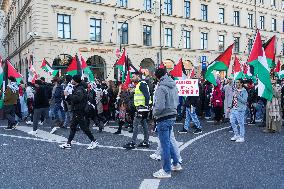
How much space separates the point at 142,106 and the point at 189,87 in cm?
390

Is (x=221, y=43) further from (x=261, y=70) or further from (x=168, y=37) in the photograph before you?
(x=261, y=70)

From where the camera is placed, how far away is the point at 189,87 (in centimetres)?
1211

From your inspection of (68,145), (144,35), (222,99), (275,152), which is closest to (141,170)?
(68,145)

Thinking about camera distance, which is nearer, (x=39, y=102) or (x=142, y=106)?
(x=142, y=106)

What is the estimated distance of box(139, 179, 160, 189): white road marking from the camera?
5750mm

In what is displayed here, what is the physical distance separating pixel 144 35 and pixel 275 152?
28.3 metres

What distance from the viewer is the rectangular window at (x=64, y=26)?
3066 cm

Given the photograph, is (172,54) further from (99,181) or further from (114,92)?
(99,181)

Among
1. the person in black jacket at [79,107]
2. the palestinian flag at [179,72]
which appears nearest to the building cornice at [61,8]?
the palestinian flag at [179,72]

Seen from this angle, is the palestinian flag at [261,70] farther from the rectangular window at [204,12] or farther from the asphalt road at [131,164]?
the rectangular window at [204,12]

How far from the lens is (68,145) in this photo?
9.27 metres

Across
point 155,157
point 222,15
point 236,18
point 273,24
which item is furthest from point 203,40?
point 155,157

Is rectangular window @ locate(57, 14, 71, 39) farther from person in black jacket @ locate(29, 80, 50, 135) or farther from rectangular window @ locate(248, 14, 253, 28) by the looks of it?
rectangular window @ locate(248, 14, 253, 28)

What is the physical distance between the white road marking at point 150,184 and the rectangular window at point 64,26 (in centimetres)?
2628
